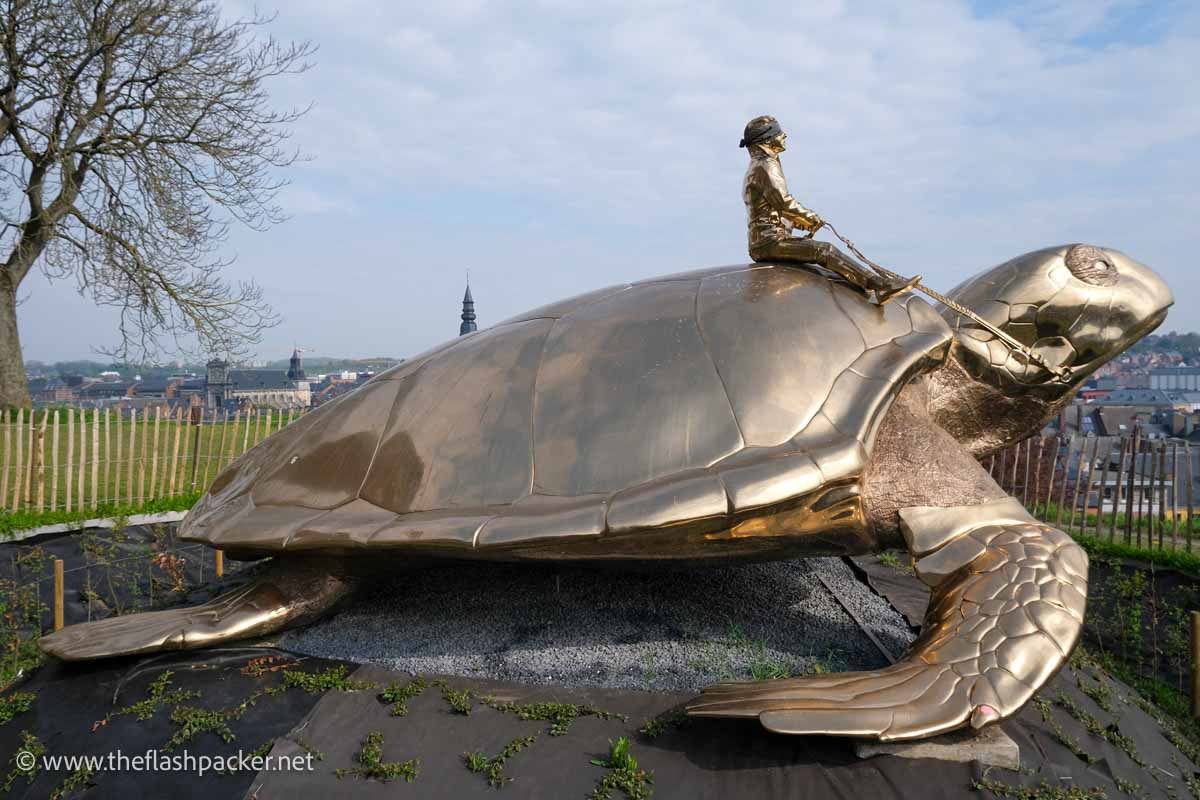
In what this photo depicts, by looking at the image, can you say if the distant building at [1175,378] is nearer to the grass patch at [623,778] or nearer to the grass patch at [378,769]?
the grass patch at [623,778]

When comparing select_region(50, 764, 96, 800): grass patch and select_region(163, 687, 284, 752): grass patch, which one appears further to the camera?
select_region(163, 687, 284, 752): grass patch

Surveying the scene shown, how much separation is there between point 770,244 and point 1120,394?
191 ft

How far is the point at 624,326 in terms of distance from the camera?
357cm

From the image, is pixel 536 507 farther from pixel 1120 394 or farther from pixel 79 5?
pixel 1120 394

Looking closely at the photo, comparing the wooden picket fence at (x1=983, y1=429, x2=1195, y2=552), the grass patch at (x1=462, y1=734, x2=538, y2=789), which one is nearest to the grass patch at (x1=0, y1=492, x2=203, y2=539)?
the grass patch at (x1=462, y1=734, x2=538, y2=789)

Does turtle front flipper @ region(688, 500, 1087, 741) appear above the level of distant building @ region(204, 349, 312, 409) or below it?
below

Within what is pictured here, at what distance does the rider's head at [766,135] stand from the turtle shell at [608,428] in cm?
66

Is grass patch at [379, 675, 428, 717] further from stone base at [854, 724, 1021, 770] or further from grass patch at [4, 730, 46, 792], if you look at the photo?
stone base at [854, 724, 1021, 770]

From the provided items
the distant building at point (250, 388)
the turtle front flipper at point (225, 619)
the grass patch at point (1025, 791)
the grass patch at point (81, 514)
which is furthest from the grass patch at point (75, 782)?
the distant building at point (250, 388)

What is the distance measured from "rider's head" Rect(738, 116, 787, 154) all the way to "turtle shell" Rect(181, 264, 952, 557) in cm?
66

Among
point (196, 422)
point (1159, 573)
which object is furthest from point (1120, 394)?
point (196, 422)

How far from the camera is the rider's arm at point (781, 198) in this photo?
3867 millimetres

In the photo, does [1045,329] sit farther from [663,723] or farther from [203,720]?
[203,720]

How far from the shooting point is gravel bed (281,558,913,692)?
3.43 meters
